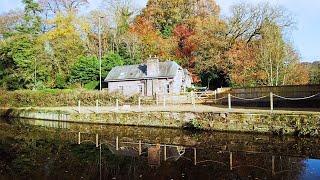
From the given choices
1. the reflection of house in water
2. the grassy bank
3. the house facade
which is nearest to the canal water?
the reflection of house in water

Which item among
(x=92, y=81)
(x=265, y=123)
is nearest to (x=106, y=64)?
(x=92, y=81)

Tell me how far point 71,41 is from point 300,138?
37229 millimetres

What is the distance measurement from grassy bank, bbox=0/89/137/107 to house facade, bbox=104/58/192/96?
4662mm

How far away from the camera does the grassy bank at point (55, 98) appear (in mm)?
33531

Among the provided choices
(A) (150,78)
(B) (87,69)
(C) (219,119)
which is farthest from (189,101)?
(B) (87,69)

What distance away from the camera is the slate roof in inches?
1546

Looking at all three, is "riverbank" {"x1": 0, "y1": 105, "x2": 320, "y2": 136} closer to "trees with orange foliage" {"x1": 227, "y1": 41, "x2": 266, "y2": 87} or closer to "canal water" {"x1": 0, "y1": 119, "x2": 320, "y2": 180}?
"canal water" {"x1": 0, "y1": 119, "x2": 320, "y2": 180}

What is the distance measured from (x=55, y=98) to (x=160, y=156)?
2525 cm

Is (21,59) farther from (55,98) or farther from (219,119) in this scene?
(219,119)

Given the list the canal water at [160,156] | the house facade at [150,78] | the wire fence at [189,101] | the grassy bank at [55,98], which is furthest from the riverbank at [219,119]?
the house facade at [150,78]

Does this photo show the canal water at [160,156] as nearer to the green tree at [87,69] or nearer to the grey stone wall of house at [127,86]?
the grey stone wall of house at [127,86]

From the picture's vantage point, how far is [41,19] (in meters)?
49.5

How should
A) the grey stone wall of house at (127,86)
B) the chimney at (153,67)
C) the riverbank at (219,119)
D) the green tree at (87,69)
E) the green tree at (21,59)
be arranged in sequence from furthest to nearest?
the green tree at (87,69)
the green tree at (21,59)
the grey stone wall of house at (127,86)
the chimney at (153,67)
the riverbank at (219,119)

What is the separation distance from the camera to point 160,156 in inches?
510
